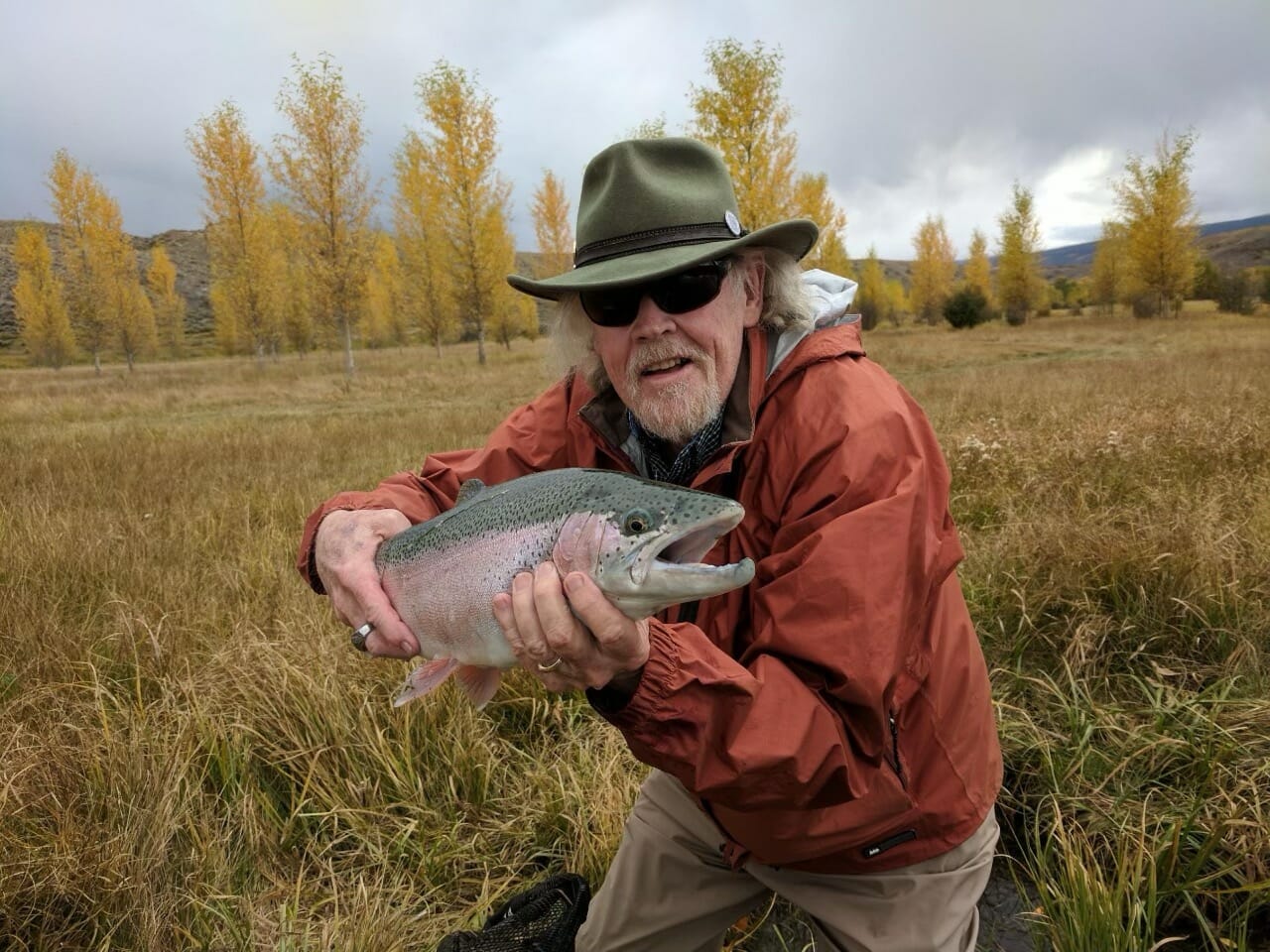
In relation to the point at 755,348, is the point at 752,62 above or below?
above

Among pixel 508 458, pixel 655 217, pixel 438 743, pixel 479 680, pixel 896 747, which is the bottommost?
pixel 438 743

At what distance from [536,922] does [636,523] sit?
68.9 inches

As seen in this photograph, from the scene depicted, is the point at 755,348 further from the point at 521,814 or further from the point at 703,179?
the point at 521,814

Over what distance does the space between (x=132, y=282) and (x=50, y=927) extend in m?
56.4

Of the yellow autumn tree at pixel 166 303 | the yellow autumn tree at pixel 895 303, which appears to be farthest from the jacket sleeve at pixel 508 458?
the yellow autumn tree at pixel 166 303

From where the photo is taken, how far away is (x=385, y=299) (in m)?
66.6

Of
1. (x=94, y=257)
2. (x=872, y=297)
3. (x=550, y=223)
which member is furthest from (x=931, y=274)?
(x=94, y=257)

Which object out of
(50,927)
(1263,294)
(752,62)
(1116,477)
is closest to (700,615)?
(50,927)

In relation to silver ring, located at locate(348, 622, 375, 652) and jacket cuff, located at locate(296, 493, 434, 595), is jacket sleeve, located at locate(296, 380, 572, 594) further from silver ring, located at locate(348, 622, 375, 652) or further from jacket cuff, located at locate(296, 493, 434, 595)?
silver ring, located at locate(348, 622, 375, 652)

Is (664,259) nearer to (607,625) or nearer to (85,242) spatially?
(607,625)

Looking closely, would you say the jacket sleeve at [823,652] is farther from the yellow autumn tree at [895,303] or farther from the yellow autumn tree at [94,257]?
the yellow autumn tree at [895,303]

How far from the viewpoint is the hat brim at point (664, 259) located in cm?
210

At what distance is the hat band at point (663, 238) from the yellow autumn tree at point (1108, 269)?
66032 millimetres

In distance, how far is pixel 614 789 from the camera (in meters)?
3.03
